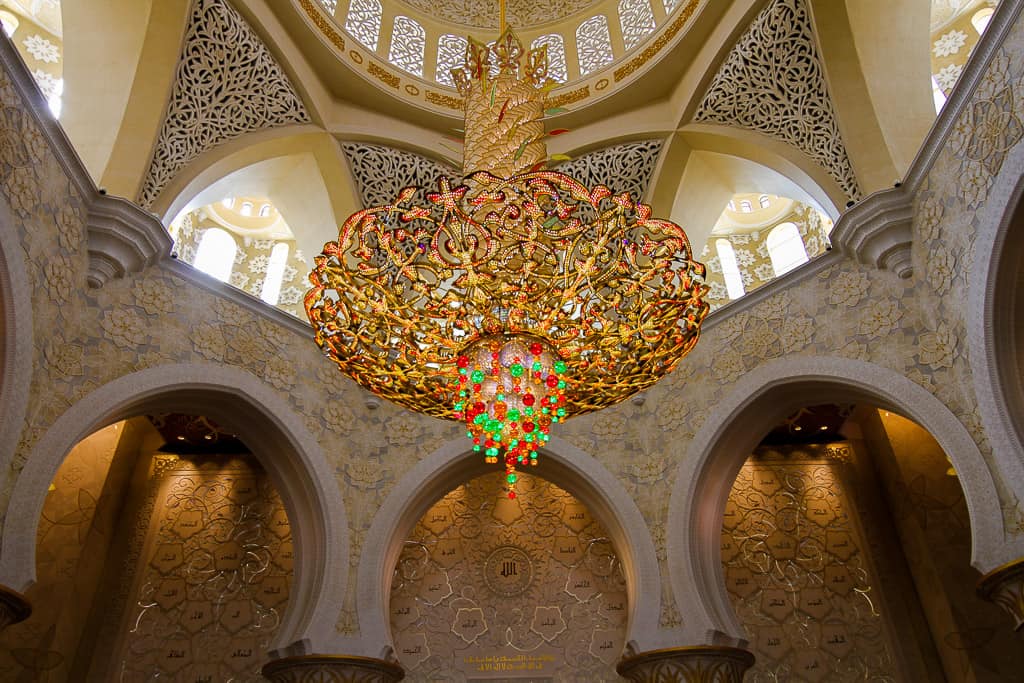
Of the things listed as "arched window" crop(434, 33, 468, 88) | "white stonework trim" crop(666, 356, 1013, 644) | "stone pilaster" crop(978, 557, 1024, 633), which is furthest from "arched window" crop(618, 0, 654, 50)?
"stone pilaster" crop(978, 557, 1024, 633)

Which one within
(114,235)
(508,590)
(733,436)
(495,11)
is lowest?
(508,590)

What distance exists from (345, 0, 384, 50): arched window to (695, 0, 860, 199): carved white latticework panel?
3617 millimetres

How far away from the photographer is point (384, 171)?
24.1 feet

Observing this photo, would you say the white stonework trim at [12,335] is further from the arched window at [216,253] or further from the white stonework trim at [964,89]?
the white stonework trim at [964,89]

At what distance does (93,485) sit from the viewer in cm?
722

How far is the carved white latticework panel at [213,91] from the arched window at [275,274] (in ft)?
7.10

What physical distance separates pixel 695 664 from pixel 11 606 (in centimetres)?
445

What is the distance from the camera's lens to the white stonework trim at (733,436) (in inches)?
202

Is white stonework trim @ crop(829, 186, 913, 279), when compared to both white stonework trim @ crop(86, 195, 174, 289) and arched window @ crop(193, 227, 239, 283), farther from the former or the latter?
arched window @ crop(193, 227, 239, 283)

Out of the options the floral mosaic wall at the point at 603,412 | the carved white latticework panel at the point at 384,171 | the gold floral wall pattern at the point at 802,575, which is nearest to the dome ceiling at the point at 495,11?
the carved white latticework panel at the point at 384,171

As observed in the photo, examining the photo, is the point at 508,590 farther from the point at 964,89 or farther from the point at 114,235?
the point at 964,89

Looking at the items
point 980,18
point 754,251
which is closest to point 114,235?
point 754,251

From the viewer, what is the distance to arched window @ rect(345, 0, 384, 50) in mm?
7508

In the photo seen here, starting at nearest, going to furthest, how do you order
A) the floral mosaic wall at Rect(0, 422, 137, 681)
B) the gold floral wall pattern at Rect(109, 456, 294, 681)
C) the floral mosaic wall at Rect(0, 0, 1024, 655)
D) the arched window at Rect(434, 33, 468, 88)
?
the floral mosaic wall at Rect(0, 0, 1024, 655)
the floral mosaic wall at Rect(0, 422, 137, 681)
the gold floral wall pattern at Rect(109, 456, 294, 681)
the arched window at Rect(434, 33, 468, 88)
